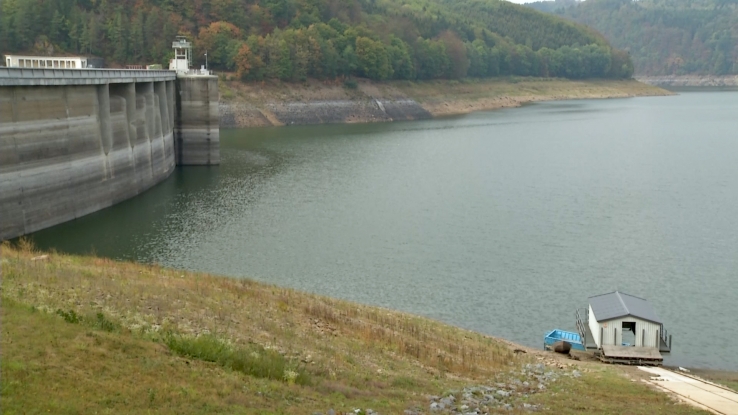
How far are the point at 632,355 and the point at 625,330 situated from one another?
1461 mm

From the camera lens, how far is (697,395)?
20.1 m

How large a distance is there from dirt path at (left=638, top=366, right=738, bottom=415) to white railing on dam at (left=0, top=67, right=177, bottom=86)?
29.5 meters

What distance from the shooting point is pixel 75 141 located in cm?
4419

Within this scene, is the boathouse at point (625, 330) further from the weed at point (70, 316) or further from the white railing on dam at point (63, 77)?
the white railing on dam at point (63, 77)

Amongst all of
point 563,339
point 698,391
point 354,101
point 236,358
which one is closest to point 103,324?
point 236,358

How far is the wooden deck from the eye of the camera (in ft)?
84.7

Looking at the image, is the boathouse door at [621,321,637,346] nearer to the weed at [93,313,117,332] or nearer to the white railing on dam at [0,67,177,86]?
the weed at [93,313,117,332]

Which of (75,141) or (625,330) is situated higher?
(75,141)

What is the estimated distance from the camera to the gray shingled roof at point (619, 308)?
26739 mm

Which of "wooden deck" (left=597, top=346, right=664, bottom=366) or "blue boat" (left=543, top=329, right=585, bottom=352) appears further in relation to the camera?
"blue boat" (left=543, top=329, right=585, bottom=352)

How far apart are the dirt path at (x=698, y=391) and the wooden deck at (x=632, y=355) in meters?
1.53

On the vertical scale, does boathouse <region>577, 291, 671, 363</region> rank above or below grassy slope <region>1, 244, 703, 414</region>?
below

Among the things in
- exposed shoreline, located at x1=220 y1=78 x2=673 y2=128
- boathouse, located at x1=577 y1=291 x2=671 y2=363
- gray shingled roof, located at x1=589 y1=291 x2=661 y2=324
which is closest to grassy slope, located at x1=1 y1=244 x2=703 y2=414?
boathouse, located at x1=577 y1=291 x2=671 y2=363

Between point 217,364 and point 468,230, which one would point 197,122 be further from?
point 217,364
